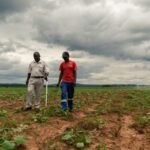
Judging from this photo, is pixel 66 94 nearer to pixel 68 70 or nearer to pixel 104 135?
pixel 68 70

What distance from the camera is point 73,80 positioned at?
1552 centimetres

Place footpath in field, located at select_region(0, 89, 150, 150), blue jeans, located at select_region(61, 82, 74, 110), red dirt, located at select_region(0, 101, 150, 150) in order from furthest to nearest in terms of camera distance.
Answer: blue jeans, located at select_region(61, 82, 74, 110) < red dirt, located at select_region(0, 101, 150, 150) < footpath in field, located at select_region(0, 89, 150, 150)

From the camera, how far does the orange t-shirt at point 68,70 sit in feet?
50.5

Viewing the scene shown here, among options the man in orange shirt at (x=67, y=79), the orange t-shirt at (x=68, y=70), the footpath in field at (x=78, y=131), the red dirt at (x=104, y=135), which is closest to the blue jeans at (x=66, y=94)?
the man in orange shirt at (x=67, y=79)

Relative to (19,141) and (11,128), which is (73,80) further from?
(19,141)

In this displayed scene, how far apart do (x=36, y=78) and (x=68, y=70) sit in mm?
1272

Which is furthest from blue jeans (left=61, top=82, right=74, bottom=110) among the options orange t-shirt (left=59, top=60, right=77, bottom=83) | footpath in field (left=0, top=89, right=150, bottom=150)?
footpath in field (left=0, top=89, right=150, bottom=150)

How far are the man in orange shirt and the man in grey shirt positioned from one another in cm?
75

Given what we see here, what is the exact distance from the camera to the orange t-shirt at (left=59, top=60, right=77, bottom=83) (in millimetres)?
15391

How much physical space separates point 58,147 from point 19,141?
36.8 inches

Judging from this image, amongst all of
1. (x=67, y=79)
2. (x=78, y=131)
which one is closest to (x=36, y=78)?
(x=67, y=79)

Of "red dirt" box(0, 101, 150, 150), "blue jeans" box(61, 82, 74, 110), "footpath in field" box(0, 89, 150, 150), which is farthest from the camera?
"blue jeans" box(61, 82, 74, 110)

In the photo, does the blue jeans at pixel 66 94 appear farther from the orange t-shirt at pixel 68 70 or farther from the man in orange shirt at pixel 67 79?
the orange t-shirt at pixel 68 70

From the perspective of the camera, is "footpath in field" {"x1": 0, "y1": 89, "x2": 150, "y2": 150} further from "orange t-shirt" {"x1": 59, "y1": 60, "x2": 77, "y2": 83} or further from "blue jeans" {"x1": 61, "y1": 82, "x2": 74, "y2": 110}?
"orange t-shirt" {"x1": 59, "y1": 60, "x2": 77, "y2": 83}
